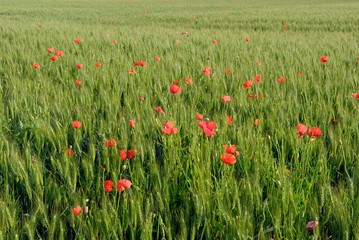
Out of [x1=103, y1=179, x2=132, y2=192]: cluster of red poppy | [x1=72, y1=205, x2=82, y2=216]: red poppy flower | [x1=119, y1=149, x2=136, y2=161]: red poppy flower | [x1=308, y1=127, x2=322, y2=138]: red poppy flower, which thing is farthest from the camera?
[x1=308, y1=127, x2=322, y2=138]: red poppy flower

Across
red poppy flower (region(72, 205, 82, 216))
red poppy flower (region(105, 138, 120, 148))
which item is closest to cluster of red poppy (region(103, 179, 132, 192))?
red poppy flower (region(72, 205, 82, 216))

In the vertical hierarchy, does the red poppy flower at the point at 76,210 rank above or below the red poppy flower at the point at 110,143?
below

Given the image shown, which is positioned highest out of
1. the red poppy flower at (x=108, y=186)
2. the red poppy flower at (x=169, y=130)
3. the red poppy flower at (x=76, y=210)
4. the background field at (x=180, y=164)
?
the red poppy flower at (x=169, y=130)

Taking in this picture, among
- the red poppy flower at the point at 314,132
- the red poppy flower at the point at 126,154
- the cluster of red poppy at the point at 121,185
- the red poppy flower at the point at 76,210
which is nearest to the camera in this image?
the red poppy flower at the point at 76,210

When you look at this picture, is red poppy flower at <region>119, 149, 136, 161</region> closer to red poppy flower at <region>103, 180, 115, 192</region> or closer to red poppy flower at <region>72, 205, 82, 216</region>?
red poppy flower at <region>103, 180, 115, 192</region>

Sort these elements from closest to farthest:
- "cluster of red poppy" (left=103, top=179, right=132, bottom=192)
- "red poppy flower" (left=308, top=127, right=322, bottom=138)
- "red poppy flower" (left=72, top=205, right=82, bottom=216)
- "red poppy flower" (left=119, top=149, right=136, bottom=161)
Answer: "red poppy flower" (left=72, top=205, right=82, bottom=216) → "cluster of red poppy" (left=103, top=179, right=132, bottom=192) → "red poppy flower" (left=119, top=149, right=136, bottom=161) → "red poppy flower" (left=308, top=127, right=322, bottom=138)

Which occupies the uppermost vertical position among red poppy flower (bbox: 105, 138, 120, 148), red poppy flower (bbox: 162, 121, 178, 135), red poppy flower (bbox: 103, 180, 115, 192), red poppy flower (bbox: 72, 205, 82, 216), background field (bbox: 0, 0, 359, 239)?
red poppy flower (bbox: 162, 121, 178, 135)

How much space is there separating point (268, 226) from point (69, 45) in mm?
4013

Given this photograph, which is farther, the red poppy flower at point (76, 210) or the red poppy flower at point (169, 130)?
the red poppy flower at point (169, 130)

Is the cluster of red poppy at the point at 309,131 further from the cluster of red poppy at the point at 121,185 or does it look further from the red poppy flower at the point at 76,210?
the red poppy flower at the point at 76,210

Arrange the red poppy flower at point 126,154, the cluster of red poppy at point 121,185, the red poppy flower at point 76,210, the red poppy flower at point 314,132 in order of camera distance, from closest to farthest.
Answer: the red poppy flower at point 76,210 → the cluster of red poppy at point 121,185 → the red poppy flower at point 126,154 → the red poppy flower at point 314,132

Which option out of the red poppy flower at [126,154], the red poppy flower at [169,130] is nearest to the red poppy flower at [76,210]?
the red poppy flower at [126,154]

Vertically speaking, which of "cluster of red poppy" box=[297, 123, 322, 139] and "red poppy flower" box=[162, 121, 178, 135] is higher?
"red poppy flower" box=[162, 121, 178, 135]

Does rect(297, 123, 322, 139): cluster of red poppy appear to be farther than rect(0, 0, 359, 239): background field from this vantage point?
Yes
